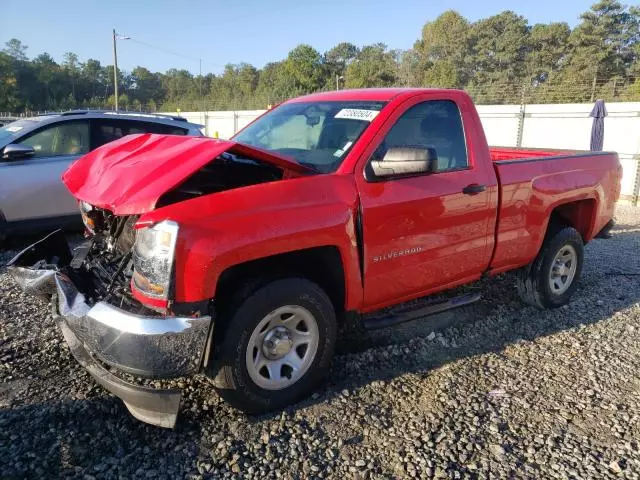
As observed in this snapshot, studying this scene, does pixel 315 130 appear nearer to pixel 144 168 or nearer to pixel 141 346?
pixel 144 168

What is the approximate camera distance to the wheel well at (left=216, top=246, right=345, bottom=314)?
283cm

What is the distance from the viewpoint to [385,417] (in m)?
3.03

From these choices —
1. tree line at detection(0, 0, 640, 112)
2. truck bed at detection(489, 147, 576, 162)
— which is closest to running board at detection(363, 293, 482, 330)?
truck bed at detection(489, 147, 576, 162)

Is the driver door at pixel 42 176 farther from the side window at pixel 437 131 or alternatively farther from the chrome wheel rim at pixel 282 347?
the side window at pixel 437 131

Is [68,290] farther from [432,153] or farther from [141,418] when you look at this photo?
[432,153]

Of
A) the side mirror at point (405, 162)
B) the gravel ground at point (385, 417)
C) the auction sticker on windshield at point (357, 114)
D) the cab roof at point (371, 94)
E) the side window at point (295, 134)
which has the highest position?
the cab roof at point (371, 94)

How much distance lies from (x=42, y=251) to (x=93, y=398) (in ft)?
4.31

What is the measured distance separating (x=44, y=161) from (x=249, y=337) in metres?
5.03

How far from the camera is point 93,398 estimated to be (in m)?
3.10

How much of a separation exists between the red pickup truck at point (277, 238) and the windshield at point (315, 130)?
0.05ft

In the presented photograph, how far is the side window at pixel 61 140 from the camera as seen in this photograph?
6496 millimetres

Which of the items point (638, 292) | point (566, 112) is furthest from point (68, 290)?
point (566, 112)

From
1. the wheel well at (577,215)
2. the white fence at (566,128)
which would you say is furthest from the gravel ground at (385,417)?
the white fence at (566,128)

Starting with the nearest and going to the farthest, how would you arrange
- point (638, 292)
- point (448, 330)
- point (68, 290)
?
1. point (68, 290)
2. point (448, 330)
3. point (638, 292)
